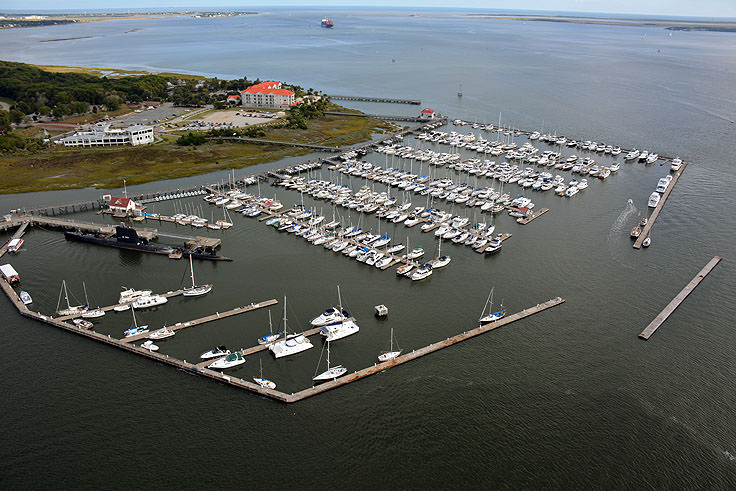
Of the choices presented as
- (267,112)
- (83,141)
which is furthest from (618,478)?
(267,112)

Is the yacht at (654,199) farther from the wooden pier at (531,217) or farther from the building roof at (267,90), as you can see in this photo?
the building roof at (267,90)

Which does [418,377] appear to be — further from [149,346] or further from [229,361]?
[149,346]

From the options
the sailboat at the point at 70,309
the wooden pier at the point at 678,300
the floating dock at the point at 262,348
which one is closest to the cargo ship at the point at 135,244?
the sailboat at the point at 70,309

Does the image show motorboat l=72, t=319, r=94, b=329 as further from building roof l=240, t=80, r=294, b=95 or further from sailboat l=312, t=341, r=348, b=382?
building roof l=240, t=80, r=294, b=95

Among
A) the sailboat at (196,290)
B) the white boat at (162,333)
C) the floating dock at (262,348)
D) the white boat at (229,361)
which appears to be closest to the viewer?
the floating dock at (262,348)

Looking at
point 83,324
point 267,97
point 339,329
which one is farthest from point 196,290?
point 267,97
